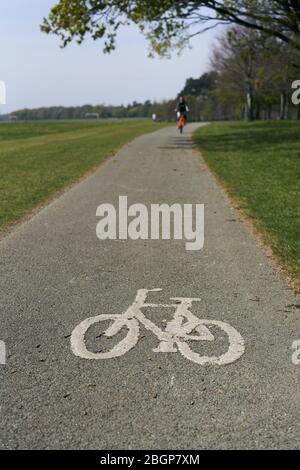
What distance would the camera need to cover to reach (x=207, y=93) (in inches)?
3883

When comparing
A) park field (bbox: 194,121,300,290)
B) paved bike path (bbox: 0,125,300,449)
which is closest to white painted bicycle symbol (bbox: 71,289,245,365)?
paved bike path (bbox: 0,125,300,449)

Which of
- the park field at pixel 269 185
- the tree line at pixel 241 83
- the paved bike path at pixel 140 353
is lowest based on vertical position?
the paved bike path at pixel 140 353

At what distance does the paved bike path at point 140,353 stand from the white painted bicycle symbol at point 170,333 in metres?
0.07

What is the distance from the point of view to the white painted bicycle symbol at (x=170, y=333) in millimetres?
3578

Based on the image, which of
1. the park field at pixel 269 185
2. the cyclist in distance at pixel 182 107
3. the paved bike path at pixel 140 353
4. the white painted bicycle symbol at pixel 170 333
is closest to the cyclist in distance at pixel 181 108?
the cyclist in distance at pixel 182 107

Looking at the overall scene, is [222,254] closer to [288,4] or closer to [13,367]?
[13,367]

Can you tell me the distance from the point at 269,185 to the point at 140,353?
26.9 feet

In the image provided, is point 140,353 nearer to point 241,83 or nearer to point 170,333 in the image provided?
point 170,333

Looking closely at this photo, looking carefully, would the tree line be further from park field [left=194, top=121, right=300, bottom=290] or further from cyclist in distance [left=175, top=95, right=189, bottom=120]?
park field [left=194, top=121, right=300, bottom=290]

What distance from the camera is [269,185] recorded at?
1098cm

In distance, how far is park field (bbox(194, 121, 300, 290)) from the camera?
21.0ft

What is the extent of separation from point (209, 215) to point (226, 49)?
44.5 meters

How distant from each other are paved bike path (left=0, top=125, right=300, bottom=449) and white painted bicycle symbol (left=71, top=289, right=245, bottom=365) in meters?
0.07

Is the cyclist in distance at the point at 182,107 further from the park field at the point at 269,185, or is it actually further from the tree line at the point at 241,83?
the park field at the point at 269,185
